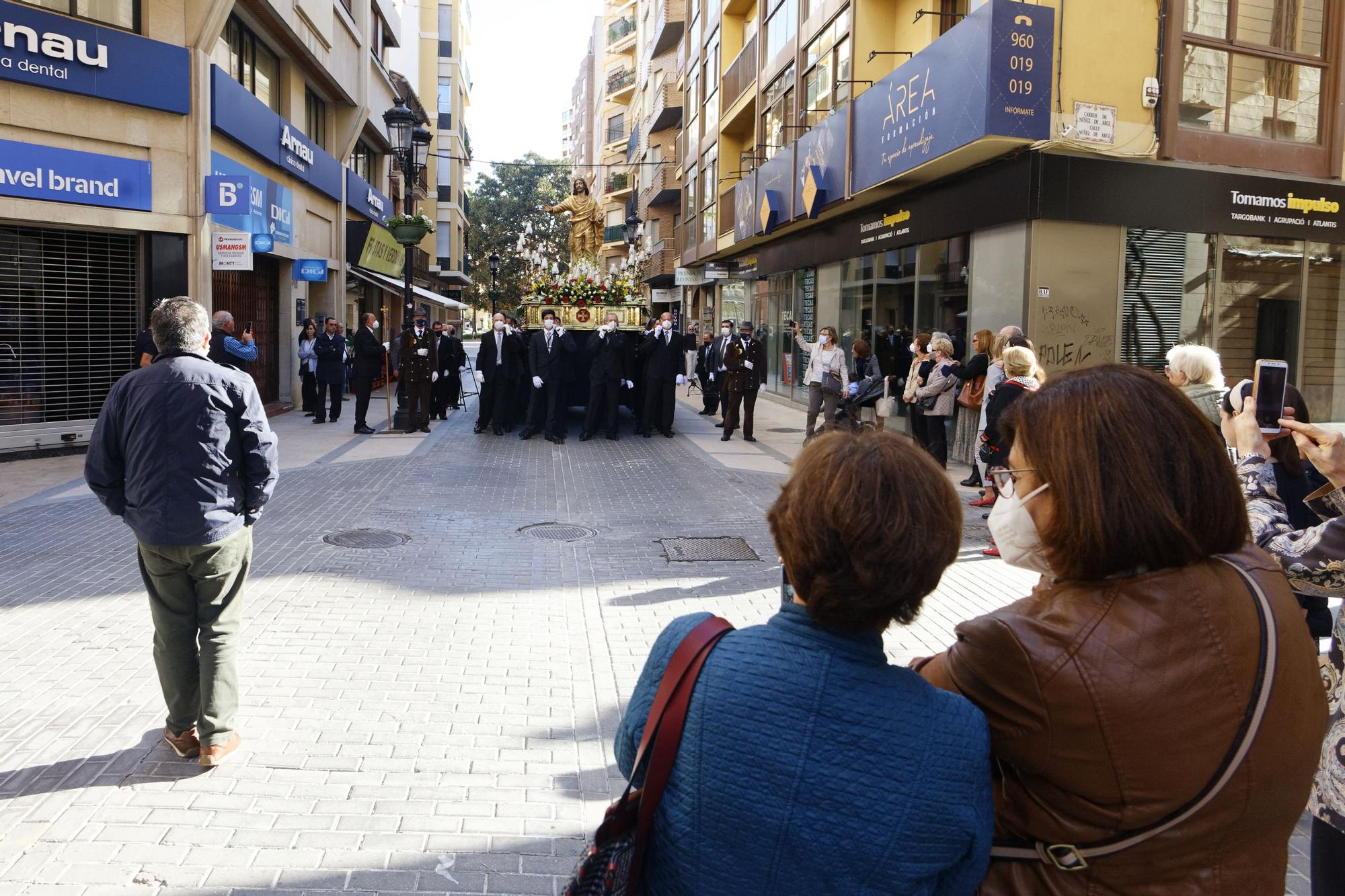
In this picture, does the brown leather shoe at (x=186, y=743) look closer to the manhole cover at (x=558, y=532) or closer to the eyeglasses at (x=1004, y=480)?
the eyeglasses at (x=1004, y=480)

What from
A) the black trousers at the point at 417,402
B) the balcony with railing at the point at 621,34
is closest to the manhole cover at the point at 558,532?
the black trousers at the point at 417,402

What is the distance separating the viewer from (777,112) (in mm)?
24766

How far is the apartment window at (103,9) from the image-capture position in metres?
13.7

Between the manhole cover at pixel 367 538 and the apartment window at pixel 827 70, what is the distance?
13461 millimetres

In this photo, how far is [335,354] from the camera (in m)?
18.8

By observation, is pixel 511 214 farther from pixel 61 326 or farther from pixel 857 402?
pixel 857 402

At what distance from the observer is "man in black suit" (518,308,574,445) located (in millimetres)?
16516

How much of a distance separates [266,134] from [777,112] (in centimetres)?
1168

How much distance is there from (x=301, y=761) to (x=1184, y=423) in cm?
378

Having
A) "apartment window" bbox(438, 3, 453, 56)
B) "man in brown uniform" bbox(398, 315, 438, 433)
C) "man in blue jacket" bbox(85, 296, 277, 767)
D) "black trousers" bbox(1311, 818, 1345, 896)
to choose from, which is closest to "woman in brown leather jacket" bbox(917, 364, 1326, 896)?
"black trousers" bbox(1311, 818, 1345, 896)

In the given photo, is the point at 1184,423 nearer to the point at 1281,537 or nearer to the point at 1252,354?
the point at 1281,537

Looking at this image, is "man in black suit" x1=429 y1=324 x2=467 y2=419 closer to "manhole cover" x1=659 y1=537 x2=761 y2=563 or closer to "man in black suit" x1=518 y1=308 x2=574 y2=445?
"man in black suit" x1=518 y1=308 x2=574 y2=445

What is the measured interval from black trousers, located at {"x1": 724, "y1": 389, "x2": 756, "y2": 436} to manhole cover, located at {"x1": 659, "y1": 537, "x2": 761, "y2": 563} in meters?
7.75

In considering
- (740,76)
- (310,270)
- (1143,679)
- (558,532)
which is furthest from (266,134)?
(1143,679)
